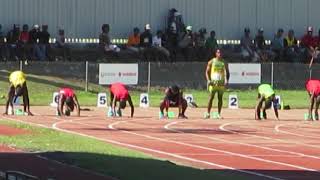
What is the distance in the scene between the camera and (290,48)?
1762 inches

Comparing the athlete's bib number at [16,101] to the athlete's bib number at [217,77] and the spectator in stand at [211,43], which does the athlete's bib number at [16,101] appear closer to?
the athlete's bib number at [217,77]

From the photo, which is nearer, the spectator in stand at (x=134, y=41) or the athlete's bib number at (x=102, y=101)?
the athlete's bib number at (x=102, y=101)

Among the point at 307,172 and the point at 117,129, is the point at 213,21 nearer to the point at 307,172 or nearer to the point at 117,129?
the point at 117,129

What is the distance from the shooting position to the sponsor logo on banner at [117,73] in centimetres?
3701

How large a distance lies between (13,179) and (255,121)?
18752 millimetres

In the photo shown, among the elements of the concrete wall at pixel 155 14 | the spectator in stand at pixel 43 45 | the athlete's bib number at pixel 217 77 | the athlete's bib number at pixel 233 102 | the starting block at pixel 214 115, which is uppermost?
the concrete wall at pixel 155 14

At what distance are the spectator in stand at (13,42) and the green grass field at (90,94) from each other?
7.68ft

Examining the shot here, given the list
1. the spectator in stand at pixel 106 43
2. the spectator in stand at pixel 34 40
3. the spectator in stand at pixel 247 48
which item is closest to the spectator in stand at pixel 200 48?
the spectator in stand at pixel 247 48

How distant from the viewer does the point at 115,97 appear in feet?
88.3

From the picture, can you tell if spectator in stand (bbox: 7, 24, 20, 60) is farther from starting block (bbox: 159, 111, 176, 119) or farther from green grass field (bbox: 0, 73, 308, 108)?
starting block (bbox: 159, 111, 176, 119)

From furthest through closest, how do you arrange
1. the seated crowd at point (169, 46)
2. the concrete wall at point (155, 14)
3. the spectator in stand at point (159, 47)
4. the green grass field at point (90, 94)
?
the concrete wall at point (155, 14) → the spectator in stand at point (159, 47) → the seated crowd at point (169, 46) → the green grass field at point (90, 94)

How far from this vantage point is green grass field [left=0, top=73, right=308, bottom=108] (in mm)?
34625

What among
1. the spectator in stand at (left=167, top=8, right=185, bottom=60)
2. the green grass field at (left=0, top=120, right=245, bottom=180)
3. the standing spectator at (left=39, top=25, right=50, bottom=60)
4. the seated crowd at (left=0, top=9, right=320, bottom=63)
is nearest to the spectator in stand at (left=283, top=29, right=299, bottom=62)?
the seated crowd at (left=0, top=9, right=320, bottom=63)

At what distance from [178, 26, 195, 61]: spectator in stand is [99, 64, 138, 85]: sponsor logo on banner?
5778 millimetres
